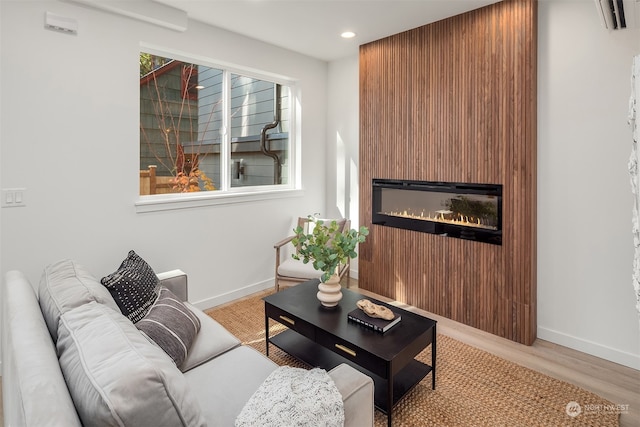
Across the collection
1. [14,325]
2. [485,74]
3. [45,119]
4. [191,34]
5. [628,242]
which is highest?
[191,34]

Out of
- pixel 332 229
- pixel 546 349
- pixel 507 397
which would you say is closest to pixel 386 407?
pixel 507 397

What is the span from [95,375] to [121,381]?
0.33 ft

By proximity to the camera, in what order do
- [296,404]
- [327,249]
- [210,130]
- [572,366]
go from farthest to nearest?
[210,130], [572,366], [327,249], [296,404]

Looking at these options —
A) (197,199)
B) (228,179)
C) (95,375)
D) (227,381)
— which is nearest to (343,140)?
(228,179)

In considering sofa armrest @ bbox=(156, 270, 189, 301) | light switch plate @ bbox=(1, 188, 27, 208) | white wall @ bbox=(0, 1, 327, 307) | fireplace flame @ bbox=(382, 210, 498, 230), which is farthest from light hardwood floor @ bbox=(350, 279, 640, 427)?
light switch plate @ bbox=(1, 188, 27, 208)

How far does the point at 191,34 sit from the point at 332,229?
221 cm

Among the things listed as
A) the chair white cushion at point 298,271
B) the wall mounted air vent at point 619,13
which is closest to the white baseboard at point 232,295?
the chair white cushion at point 298,271

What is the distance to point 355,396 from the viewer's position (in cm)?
125

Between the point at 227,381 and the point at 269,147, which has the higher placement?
the point at 269,147

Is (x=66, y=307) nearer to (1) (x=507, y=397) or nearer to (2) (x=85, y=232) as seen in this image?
(2) (x=85, y=232)

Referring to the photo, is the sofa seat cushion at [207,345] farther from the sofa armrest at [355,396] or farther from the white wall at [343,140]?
the white wall at [343,140]

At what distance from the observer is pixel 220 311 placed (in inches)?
132

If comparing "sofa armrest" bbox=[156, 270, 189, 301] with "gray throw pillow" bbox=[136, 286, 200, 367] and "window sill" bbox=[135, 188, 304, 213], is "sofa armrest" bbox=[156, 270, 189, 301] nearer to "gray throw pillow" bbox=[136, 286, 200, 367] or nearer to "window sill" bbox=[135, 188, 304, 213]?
"gray throw pillow" bbox=[136, 286, 200, 367]

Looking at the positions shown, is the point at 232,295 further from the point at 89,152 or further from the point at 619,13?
the point at 619,13
